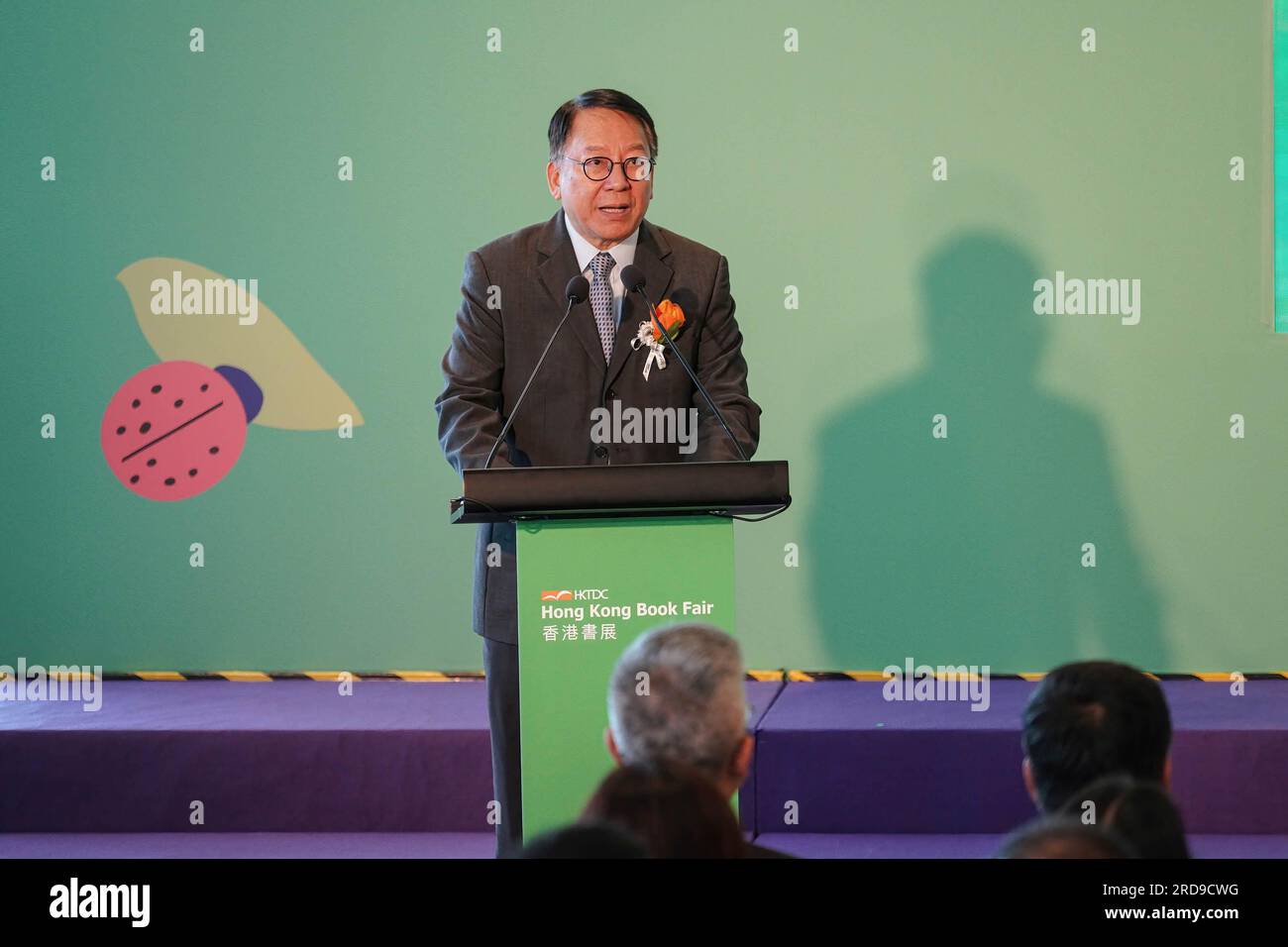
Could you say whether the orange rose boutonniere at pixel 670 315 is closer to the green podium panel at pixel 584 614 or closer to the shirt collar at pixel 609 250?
the shirt collar at pixel 609 250

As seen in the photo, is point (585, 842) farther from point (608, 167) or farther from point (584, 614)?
point (608, 167)

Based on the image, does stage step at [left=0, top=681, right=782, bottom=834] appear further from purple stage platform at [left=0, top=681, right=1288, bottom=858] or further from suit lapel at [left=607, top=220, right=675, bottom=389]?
suit lapel at [left=607, top=220, right=675, bottom=389]

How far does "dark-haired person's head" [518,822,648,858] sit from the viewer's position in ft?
4.21

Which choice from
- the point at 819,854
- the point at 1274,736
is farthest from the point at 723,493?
the point at 1274,736

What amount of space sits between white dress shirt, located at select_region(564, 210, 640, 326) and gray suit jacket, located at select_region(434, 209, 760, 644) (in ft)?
0.06

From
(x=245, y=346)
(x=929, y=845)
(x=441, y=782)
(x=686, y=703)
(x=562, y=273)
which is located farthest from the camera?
(x=245, y=346)

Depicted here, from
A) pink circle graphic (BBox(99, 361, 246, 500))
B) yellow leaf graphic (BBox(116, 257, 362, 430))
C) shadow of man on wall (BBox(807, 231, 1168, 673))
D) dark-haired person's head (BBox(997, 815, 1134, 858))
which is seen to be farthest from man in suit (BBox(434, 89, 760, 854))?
pink circle graphic (BBox(99, 361, 246, 500))

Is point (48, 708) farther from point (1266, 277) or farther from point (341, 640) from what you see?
point (1266, 277)

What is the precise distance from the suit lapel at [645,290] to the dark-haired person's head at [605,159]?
89 mm

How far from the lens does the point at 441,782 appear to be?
3891mm

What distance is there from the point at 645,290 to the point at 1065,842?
1778 millimetres

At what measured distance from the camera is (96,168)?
4844 mm

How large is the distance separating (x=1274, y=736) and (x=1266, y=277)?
61.4 inches

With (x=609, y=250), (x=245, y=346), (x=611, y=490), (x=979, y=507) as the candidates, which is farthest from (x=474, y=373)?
(x=979, y=507)
